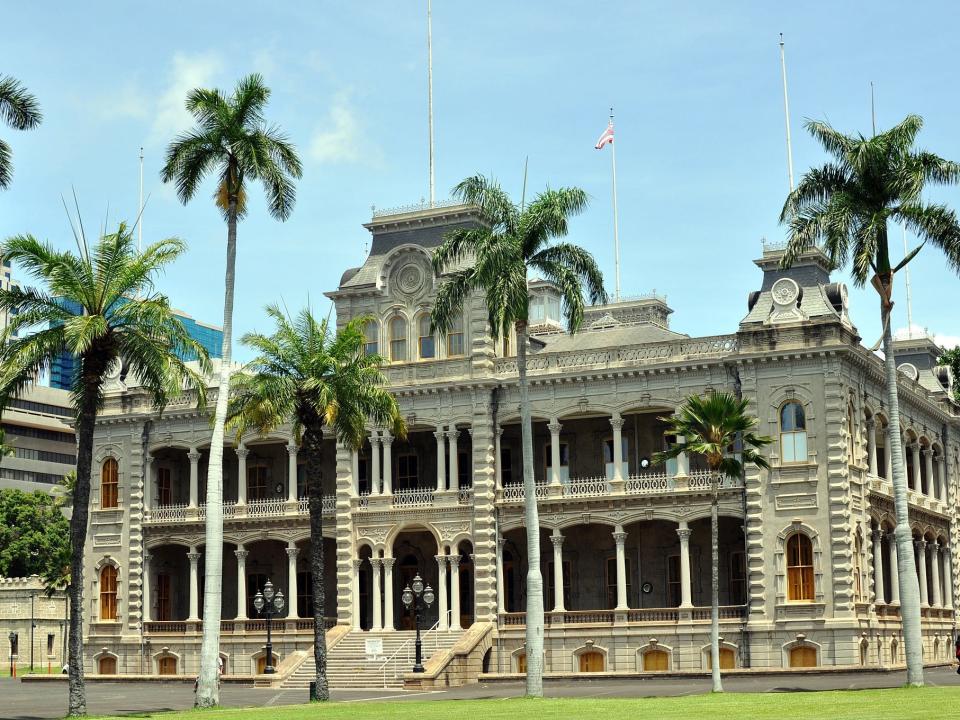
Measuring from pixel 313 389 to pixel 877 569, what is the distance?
2399 cm

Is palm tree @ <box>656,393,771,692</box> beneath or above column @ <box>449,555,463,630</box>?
above

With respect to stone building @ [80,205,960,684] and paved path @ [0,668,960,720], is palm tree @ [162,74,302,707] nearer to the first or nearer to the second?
paved path @ [0,668,960,720]

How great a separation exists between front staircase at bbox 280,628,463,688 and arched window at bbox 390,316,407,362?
37.4 feet

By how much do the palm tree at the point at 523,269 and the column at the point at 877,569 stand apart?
55.9 ft

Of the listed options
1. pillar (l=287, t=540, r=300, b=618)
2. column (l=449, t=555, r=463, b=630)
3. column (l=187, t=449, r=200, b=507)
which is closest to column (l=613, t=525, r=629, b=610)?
column (l=449, t=555, r=463, b=630)

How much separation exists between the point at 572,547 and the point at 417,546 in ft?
22.6

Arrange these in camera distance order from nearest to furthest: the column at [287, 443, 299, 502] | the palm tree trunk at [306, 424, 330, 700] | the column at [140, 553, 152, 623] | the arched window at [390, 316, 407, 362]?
the palm tree trunk at [306, 424, 330, 700] → the arched window at [390, 316, 407, 362] → the column at [287, 443, 299, 502] → the column at [140, 553, 152, 623]

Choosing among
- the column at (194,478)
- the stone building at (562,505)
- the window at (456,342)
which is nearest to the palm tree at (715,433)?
the stone building at (562,505)

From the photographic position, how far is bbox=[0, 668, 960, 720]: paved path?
141 feet

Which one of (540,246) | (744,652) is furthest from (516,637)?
(540,246)

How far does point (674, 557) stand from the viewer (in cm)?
5812

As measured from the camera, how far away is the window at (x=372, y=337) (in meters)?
61.9

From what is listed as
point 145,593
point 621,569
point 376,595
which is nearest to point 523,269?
point 621,569

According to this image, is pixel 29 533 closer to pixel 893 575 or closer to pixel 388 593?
pixel 388 593
